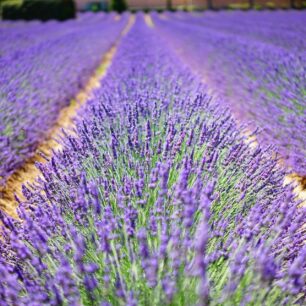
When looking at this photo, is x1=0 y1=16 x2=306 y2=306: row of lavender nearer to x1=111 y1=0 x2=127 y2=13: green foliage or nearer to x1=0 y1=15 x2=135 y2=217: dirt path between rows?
x1=0 y1=15 x2=135 y2=217: dirt path between rows

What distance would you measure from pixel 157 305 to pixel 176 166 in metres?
0.87

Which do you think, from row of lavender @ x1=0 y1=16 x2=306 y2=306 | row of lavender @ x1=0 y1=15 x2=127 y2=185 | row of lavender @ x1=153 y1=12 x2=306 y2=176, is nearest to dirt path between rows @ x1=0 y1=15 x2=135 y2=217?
row of lavender @ x1=0 y1=15 x2=127 y2=185

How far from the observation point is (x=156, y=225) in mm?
1512

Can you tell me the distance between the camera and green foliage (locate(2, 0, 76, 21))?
19.7m

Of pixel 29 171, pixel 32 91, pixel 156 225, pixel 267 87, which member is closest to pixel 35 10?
pixel 32 91

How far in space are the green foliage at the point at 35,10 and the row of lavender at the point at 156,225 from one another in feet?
62.2

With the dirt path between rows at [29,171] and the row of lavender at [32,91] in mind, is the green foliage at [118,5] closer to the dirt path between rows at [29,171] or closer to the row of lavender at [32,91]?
the row of lavender at [32,91]

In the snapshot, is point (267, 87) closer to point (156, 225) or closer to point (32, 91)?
point (32, 91)

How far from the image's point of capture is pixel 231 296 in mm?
1212

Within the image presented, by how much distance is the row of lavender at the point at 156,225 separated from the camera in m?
1.25

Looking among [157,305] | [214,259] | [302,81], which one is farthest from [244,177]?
[302,81]

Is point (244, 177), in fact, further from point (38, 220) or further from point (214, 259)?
point (38, 220)

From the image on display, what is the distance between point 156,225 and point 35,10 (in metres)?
20.6

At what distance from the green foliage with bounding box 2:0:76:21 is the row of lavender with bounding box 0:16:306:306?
19.0 metres
